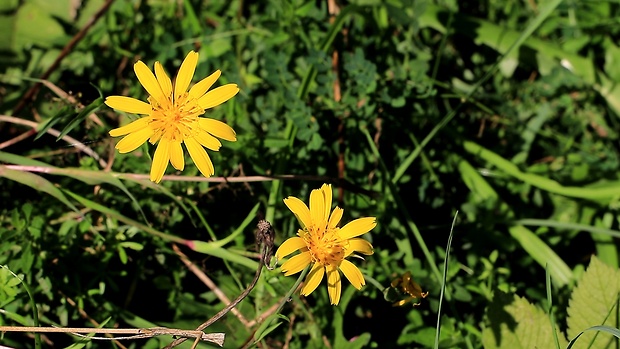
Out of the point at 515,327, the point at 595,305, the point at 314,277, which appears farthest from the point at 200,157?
the point at 595,305

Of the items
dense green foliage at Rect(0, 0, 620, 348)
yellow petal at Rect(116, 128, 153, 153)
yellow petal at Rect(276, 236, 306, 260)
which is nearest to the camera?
yellow petal at Rect(276, 236, 306, 260)

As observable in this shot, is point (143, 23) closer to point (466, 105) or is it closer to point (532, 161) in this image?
point (466, 105)

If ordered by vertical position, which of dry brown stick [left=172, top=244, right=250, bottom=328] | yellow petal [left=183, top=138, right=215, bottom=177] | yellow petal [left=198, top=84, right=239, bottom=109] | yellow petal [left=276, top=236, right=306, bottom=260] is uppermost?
yellow petal [left=198, top=84, right=239, bottom=109]

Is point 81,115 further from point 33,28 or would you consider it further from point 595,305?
point 595,305

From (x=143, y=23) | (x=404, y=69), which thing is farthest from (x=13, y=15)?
(x=404, y=69)

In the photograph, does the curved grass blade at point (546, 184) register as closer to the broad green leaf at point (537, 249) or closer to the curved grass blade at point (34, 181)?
the broad green leaf at point (537, 249)

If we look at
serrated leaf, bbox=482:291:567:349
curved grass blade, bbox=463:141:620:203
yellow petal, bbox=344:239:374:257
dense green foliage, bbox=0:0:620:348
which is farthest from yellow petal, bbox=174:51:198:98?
curved grass blade, bbox=463:141:620:203

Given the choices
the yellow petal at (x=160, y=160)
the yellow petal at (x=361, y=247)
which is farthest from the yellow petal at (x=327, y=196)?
the yellow petal at (x=160, y=160)

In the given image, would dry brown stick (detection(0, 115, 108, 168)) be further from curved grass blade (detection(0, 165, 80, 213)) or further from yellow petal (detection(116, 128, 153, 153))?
yellow petal (detection(116, 128, 153, 153))
